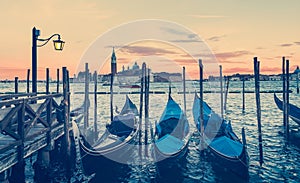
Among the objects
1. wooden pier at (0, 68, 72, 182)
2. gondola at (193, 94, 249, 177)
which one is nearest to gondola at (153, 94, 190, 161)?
gondola at (193, 94, 249, 177)

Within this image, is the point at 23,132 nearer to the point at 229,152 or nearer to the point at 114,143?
the point at 114,143

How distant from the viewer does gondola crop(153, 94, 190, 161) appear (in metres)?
8.30

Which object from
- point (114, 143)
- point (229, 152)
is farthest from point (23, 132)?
point (229, 152)

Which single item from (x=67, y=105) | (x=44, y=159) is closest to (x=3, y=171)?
(x=44, y=159)

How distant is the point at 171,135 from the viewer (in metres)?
10.3

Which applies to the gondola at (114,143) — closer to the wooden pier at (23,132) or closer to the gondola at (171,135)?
the wooden pier at (23,132)

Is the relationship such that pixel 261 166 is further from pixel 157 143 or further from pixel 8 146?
pixel 8 146

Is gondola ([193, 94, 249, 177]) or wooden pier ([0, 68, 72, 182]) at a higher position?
wooden pier ([0, 68, 72, 182])

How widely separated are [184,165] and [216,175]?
1.24 m

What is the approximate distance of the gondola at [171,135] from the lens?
27.2 ft

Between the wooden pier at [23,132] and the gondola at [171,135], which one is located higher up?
the wooden pier at [23,132]

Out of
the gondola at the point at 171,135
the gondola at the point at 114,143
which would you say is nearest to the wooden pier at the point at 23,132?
the gondola at the point at 114,143

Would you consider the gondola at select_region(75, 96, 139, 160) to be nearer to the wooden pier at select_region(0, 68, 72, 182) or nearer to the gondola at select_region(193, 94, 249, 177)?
the wooden pier at select_region(0, 68, 72, 182)

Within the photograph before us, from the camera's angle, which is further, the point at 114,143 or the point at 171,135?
the point at 171,135
